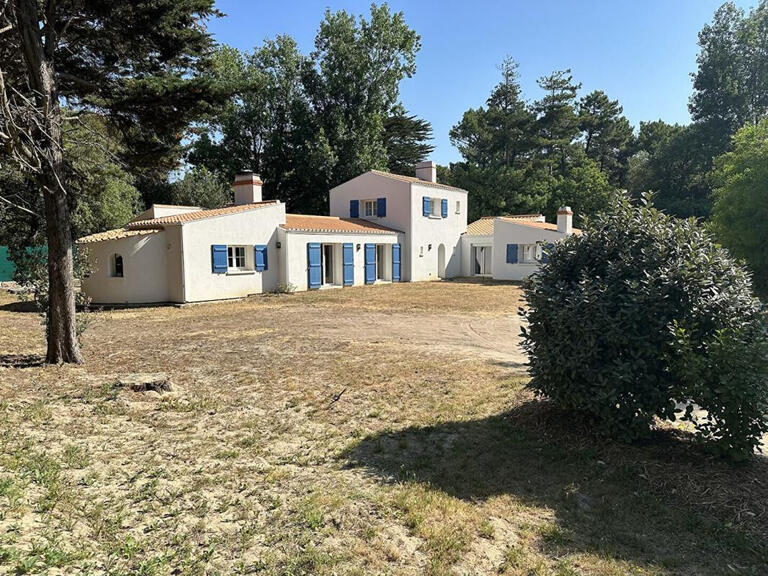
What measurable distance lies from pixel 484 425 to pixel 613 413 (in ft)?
4.60

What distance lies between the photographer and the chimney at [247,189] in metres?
22.5

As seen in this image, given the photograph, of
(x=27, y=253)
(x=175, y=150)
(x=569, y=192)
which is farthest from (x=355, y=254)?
(x=569, y=192)

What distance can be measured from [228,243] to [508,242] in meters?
16.2

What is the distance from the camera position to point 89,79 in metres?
8.82

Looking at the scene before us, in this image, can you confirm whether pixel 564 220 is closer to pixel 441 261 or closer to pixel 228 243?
pixel 441 261

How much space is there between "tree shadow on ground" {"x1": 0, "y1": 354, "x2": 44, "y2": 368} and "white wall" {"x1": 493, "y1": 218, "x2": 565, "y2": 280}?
2363 centimetres

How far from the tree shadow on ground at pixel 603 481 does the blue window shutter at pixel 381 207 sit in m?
22.5

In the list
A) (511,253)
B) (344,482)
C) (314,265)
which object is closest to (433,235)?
(511,253)

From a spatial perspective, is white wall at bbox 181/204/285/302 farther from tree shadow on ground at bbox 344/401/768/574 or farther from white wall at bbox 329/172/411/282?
tree shadow on ground at bbox 344/401/768/574

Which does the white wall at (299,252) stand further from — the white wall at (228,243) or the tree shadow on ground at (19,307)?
the tree shadow on ground at (19,307)

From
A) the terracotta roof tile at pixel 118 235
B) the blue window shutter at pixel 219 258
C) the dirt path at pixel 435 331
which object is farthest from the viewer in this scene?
the blue window shutter at pixel 219 258

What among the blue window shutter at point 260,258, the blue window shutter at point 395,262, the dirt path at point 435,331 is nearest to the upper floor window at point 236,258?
the blue window shutter at point 260,258

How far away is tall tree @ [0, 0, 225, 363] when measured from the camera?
24.3ft

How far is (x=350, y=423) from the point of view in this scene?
18.5 ft
